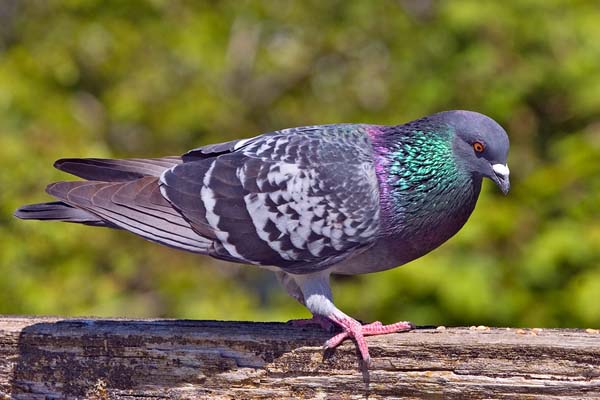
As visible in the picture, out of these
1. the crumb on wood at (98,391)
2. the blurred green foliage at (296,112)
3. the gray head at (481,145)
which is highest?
the blurred green foliage at (296,112)

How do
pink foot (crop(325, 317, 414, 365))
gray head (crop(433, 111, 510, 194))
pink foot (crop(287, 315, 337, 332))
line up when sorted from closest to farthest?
pink foot (crop(325, 317, 414, 365)) → pink foot (crop(287, 315, 337, 332)) → gray head (crop(433, 111, 510, 194))

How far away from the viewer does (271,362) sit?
8.96 feet

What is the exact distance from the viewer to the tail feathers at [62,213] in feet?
10.5

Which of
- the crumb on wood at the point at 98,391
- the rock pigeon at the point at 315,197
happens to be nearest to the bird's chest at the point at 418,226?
the rock pigeon at the point at 315,197

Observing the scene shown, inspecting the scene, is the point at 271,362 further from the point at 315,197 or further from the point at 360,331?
the point at 315,197

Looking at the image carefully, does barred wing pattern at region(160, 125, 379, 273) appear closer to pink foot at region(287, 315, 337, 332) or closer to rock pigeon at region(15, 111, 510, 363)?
rock pigeon at region(15, 111, 510, 363)

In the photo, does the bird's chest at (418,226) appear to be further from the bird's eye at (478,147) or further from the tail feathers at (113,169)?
the tail feathers at (113,169)

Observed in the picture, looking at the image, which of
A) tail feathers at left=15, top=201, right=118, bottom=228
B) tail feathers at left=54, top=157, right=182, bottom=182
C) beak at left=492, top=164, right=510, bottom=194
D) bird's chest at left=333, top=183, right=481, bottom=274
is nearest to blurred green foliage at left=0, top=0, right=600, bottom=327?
bird's chest at left=333, top=183, right=481, bottom=274

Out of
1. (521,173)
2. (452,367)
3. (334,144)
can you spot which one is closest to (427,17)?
(521,173)

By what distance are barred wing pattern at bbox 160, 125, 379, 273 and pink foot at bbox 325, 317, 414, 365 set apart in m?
0.30

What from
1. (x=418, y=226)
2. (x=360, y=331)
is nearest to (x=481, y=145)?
(x=418, y=226)

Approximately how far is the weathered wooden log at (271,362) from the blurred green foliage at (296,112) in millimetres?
2225

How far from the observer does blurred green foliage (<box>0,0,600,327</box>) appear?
4.99m

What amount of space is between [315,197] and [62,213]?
90 centimetres
